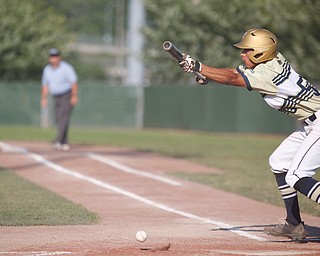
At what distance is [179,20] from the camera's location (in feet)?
135

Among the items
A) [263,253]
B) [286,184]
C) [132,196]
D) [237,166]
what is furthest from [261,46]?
[237,166]

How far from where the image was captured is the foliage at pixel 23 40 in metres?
40.8

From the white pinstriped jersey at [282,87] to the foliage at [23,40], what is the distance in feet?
107

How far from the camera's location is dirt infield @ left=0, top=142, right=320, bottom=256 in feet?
26.7

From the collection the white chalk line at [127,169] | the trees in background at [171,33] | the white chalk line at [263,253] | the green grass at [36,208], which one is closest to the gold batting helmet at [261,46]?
the white chalk line at [263,253]

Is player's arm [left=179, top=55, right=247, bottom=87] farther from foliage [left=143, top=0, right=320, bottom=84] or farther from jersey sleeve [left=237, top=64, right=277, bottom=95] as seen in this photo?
foliage [left=143, top=0, right=320, bottom=84]

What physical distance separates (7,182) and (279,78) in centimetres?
619

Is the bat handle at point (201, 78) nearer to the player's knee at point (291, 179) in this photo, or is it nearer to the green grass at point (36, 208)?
the player's knee at point (291, 179)

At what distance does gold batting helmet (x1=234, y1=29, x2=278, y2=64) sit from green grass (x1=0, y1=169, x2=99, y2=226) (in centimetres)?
264

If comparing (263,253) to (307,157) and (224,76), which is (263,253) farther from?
(224,76)

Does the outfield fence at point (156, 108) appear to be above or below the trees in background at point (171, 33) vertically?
below

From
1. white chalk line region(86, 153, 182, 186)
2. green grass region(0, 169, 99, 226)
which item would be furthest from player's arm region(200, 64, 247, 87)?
white chalk line region(86, 153, 182, 186)

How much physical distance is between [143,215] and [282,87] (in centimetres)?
285

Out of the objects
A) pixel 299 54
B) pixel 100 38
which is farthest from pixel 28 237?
pixel 100 38
